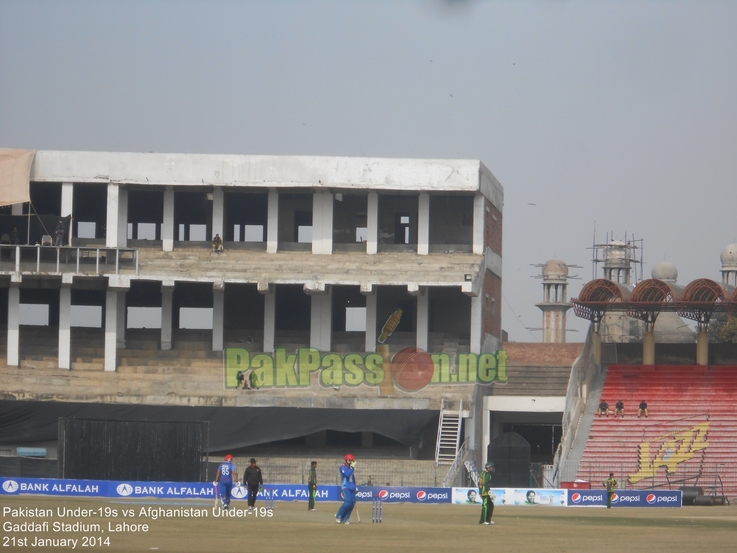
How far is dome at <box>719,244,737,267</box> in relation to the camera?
97.9 meters

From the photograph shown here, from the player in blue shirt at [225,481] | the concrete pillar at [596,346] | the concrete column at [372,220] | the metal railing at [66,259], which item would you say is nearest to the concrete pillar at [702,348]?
the concrete pillar at [596,346]

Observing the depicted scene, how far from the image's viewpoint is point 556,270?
4437 inches

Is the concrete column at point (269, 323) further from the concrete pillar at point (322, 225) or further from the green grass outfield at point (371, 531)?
the green grass outfield at point (371, 531)

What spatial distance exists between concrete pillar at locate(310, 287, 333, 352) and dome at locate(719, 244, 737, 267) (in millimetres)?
52590

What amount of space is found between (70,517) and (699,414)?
34.7 meters

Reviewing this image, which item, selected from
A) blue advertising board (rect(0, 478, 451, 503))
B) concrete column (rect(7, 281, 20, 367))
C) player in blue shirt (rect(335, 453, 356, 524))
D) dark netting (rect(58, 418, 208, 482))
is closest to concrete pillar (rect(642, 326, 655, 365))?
blue advertising board (rect(0, 478, 451, 503))

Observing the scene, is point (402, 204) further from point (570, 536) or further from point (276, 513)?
point (570, 536)

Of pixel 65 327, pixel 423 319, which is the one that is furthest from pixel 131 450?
pixel 423 319

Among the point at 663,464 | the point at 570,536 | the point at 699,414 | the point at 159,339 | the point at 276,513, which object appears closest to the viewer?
the point at 570,536

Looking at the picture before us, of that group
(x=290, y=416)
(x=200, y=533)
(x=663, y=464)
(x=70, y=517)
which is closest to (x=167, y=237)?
(x=290, y=416)

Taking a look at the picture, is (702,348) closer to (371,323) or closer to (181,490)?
(371,323)

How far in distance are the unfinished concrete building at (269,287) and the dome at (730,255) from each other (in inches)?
1754

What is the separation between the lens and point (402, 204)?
58688 mm

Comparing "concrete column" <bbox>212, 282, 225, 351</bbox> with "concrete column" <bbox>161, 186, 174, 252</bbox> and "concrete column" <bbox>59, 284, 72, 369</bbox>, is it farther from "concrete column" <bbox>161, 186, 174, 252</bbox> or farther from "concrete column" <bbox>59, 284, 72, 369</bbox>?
"concrete column" <bbox>59, 284, 72, 369</bbox>
